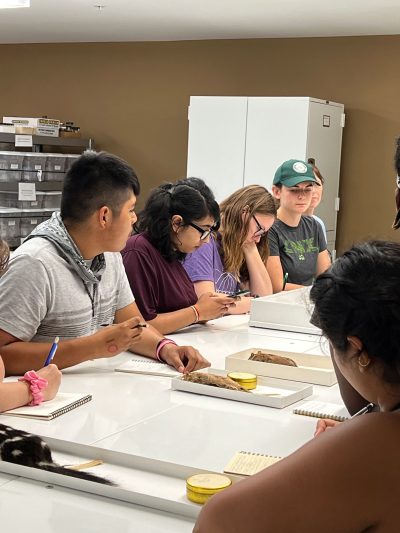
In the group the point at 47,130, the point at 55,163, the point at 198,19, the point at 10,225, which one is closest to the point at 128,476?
the point at 10,225

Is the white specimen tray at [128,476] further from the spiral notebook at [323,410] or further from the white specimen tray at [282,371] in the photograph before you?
the white specimen tray at [282,371]

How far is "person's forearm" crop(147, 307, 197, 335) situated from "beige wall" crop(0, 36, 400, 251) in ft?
10.8

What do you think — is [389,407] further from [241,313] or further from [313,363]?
[241,313]

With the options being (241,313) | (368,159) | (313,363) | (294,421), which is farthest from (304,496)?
(368,159)

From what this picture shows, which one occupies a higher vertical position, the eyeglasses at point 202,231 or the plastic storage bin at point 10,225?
the eyeglasses at point 202,231

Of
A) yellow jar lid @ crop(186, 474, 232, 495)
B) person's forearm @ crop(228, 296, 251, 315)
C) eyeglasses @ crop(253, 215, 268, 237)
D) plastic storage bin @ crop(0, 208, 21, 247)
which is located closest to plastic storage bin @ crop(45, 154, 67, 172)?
plastic storage bin @ crop(0, 208, 21, 247)

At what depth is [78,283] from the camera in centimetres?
231

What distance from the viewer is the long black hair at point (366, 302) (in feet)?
3.23

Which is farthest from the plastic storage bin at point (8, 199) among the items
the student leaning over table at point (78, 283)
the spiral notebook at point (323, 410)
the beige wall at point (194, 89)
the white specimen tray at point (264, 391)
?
the spiral notebook at point (323, 410)

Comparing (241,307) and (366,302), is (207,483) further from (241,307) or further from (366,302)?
(241,307)

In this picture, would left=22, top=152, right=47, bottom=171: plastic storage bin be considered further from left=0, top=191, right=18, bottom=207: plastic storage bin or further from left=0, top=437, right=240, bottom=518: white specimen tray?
left=0, top=437, right=240, bottom=518: white specimen tray

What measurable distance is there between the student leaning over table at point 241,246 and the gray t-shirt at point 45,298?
1080 millimetres

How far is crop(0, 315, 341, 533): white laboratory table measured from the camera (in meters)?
1.30

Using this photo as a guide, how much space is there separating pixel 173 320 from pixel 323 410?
99 cm
